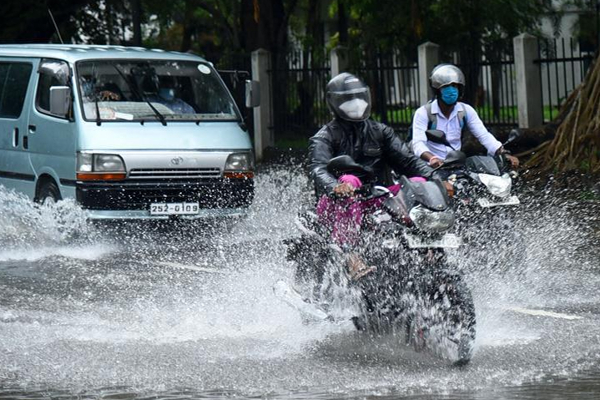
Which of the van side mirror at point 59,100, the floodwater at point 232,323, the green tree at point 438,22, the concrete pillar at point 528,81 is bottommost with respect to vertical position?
the floodwater at point 232,323

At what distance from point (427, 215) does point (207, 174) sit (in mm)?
7030

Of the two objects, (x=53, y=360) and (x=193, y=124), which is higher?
(x=193, y=124)

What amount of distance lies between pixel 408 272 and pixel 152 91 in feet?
25.8

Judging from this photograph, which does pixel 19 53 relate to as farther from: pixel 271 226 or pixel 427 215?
pixel 427 215

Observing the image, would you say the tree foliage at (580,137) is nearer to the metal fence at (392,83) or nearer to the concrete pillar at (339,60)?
the metal fence at (392,83)

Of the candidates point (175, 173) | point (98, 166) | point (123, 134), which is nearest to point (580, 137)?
point (175, 173)

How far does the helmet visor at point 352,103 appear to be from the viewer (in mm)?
8406

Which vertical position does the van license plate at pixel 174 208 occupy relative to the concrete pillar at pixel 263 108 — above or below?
below

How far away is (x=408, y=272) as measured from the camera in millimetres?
7586

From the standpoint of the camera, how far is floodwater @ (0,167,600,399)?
7.16 meters

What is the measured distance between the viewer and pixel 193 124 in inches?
580

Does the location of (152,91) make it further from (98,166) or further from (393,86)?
(393,86)

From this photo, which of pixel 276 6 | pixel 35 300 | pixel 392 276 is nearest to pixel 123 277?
pixel 35 300

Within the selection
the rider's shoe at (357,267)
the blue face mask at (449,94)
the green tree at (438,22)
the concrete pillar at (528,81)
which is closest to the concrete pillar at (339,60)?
the green tree at (438,22)
